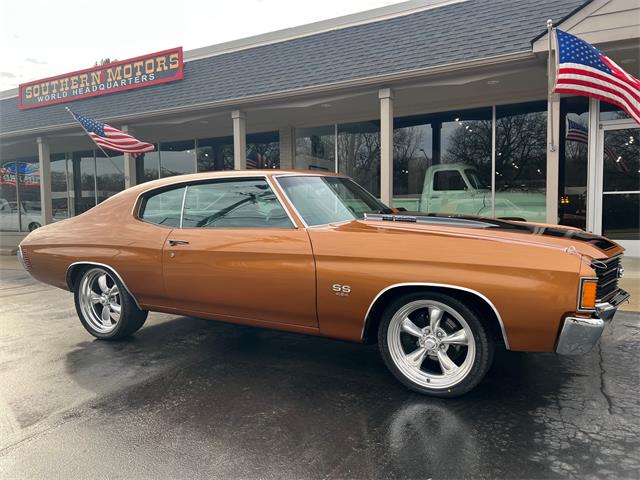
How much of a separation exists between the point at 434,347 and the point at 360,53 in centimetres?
746

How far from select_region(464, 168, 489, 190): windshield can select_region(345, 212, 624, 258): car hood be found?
700 centimetres

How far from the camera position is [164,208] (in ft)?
14.1

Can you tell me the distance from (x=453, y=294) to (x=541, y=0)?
23.0ft

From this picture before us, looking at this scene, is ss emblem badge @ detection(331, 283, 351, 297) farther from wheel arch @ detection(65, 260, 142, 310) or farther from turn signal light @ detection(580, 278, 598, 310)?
wheel arch @ detection(65, 260, 142, 310)

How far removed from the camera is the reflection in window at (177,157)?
1522 cm

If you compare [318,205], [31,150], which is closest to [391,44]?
[318,205]

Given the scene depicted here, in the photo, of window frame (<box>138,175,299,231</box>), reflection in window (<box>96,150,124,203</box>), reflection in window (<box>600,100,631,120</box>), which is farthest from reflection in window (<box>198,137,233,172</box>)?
window frame (<box>138,175,299,231</box>)

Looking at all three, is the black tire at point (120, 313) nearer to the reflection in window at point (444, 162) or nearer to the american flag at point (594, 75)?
the american flag at point (594, 75)

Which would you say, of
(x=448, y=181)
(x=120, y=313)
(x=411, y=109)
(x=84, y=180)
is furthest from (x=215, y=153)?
(x=120, y=313)

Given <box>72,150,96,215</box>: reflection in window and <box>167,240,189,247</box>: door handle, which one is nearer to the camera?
<box>167,240,189,247</box>: door handle

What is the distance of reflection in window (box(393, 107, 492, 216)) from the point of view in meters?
10.6

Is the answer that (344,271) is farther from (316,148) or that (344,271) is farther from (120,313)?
(316,148)

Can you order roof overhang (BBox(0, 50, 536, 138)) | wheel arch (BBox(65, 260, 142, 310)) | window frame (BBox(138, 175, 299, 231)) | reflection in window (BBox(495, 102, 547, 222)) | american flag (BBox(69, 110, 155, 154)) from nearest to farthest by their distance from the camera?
1. window frame (BBox(138, 175, 299, 231))
2. wheel arch (BBox(65, 260, 142, 310))
3. roof overhang (BBox(0, 50, 536, 138))
4. reflection in window (BBox(495, 102, 547, 222))
5. american flag (BBox(69, 110, 155, 154))

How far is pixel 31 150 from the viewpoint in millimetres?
17562
